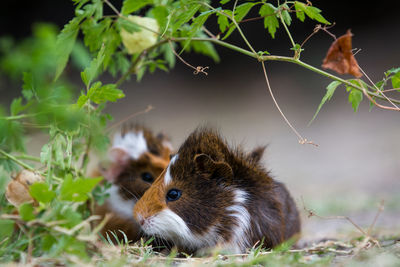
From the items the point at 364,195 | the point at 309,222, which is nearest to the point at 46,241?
the point at 309,222

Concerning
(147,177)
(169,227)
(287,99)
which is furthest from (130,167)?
(287,99)

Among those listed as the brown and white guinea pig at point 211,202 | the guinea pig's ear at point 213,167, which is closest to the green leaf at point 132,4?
the brown and white guinea pig at point 211,202

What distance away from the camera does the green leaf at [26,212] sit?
1.67 meters

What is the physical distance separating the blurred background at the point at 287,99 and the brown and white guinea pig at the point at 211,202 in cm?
406

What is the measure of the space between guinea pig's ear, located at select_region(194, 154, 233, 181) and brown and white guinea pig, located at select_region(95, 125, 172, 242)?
82 centimetres

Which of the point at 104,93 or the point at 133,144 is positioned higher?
the point at 104,93

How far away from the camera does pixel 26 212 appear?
1.68 metres

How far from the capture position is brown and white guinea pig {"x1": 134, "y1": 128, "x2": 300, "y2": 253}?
7.50ft

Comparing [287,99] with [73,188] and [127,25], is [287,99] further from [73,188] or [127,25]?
[73,188]

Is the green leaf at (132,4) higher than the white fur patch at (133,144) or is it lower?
higher

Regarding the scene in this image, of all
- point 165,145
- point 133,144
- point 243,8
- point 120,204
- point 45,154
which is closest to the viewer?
point 45,154

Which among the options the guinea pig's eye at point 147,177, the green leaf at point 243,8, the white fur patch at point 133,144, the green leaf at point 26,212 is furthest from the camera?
the white fur patch at point 133,144

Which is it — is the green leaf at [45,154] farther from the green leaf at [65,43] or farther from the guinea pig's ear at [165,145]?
the guinea pig's ear at [165,145]

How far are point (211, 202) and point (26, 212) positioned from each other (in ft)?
3.12
